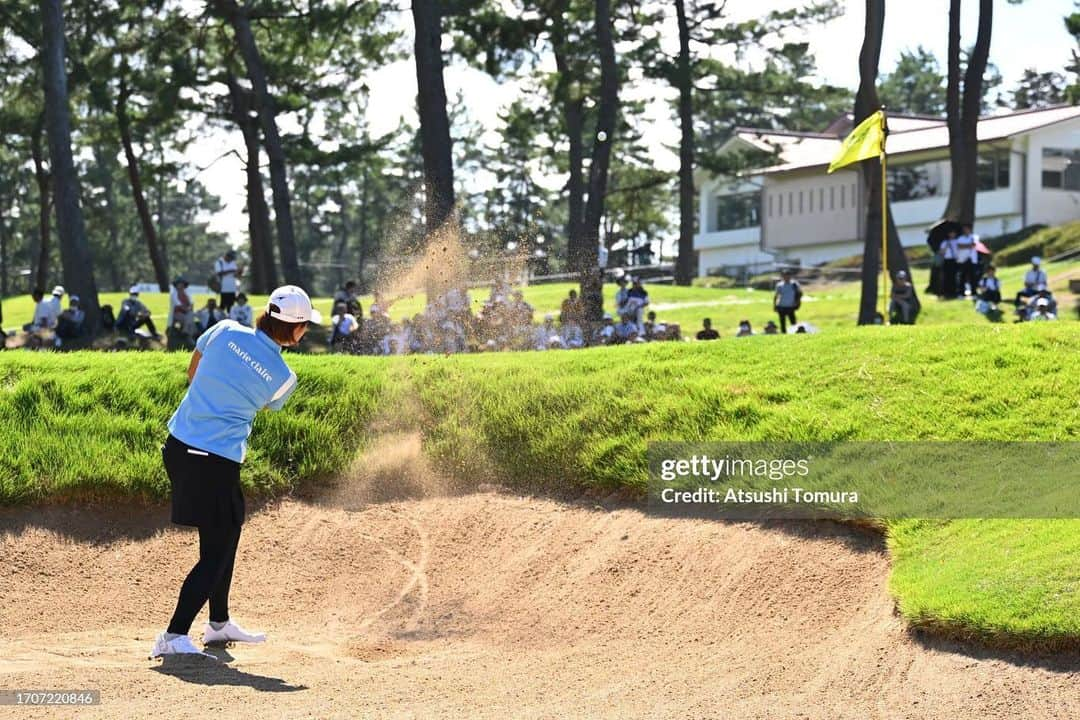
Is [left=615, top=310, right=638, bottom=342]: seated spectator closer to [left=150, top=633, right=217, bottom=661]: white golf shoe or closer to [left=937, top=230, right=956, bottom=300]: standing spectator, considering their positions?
[left=937, top=230, right=956, bottom=300]: standing spectator

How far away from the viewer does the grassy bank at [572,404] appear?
425 inches

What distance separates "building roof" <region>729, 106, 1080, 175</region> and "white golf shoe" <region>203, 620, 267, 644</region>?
43.7 meters

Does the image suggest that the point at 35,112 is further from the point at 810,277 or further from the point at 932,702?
the point at 932,702

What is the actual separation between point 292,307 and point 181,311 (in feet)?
69.0

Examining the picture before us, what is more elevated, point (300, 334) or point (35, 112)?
point (35, 112)

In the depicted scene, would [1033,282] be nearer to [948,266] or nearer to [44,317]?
[948,266]

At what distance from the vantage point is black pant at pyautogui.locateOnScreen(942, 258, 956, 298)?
29.2m

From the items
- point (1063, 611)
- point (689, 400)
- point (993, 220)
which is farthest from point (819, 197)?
point (1063, 611)

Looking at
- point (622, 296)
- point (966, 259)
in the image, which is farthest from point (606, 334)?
point (966, 259)

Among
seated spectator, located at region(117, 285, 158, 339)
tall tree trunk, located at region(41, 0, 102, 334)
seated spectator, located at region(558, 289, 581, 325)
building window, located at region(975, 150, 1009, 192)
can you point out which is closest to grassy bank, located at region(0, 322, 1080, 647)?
seated spectator, located at region(558, 289, 581, 325)

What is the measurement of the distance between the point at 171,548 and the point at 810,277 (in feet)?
138

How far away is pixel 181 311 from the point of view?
27656 millimetres

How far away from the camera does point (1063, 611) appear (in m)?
7.25

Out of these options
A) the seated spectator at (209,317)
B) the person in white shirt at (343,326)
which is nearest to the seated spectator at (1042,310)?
the person in white shirt at (343,326)
